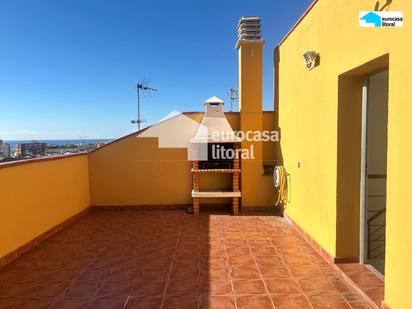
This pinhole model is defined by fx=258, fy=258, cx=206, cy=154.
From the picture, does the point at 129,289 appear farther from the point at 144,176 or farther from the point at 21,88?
the point at 21,88

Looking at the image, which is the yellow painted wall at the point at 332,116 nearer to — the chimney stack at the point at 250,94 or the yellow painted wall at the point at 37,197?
the chimney stack at the point at 250,94

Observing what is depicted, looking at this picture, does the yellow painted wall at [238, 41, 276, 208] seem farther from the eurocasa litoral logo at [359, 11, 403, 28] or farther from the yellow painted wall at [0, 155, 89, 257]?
the yellow painted wall at [0, 155, 89, 257]

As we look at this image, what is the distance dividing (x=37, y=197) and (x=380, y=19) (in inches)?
194

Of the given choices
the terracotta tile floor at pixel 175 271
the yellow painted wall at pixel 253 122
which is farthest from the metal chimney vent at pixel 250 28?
the terracotta tile floor at pixel 175 271

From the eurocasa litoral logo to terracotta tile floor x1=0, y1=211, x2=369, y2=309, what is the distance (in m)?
2.43

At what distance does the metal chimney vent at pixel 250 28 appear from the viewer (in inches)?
222

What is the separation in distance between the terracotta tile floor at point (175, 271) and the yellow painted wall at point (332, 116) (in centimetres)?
56

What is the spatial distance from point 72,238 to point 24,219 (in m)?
0.83

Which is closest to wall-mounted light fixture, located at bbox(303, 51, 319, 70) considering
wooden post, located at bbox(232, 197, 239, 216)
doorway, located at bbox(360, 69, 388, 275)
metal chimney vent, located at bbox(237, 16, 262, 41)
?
doorway, located at bbox(360, 69, 388, 275)

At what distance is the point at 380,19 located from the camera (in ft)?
6.98

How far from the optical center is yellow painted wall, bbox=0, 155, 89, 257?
3.42 metres

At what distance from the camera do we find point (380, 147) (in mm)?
3199

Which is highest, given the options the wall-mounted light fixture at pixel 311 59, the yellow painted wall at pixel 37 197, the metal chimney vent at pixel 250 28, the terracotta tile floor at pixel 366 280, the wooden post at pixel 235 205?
the metal chimney vent at pixel 250 28

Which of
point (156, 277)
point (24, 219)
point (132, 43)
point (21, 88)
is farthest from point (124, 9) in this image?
point (21, 88)
